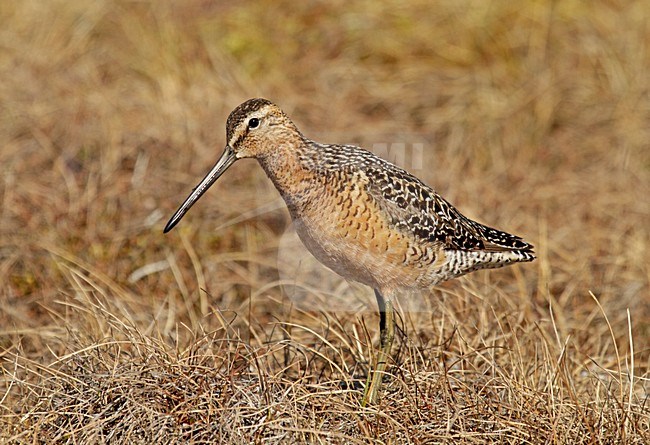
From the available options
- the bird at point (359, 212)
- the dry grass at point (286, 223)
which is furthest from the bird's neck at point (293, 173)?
the dry grass at point (286, 223)

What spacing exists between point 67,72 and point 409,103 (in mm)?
2723

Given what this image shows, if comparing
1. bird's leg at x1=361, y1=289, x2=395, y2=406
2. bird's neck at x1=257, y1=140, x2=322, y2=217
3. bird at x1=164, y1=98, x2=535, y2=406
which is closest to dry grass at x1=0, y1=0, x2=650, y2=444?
bird's leg at x1=361, y1=289, x2=395, y2=406

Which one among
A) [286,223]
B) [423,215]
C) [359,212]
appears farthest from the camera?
[286,223]

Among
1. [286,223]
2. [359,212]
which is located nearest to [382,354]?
[359,212]

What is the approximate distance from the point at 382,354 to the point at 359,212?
587mm

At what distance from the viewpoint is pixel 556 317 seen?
16.3 feet

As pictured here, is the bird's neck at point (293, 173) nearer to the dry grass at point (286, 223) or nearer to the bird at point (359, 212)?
the bird at point (359, 212)

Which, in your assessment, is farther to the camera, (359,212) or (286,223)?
(286,223)

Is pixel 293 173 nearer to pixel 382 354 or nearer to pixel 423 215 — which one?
pixel 423 215

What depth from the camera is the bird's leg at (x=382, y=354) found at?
369 centimetres

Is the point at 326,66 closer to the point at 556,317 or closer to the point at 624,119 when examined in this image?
the point at 624,119

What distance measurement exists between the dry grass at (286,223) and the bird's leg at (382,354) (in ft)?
0.27

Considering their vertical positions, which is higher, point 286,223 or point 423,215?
point 423,215

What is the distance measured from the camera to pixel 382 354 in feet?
12.5
